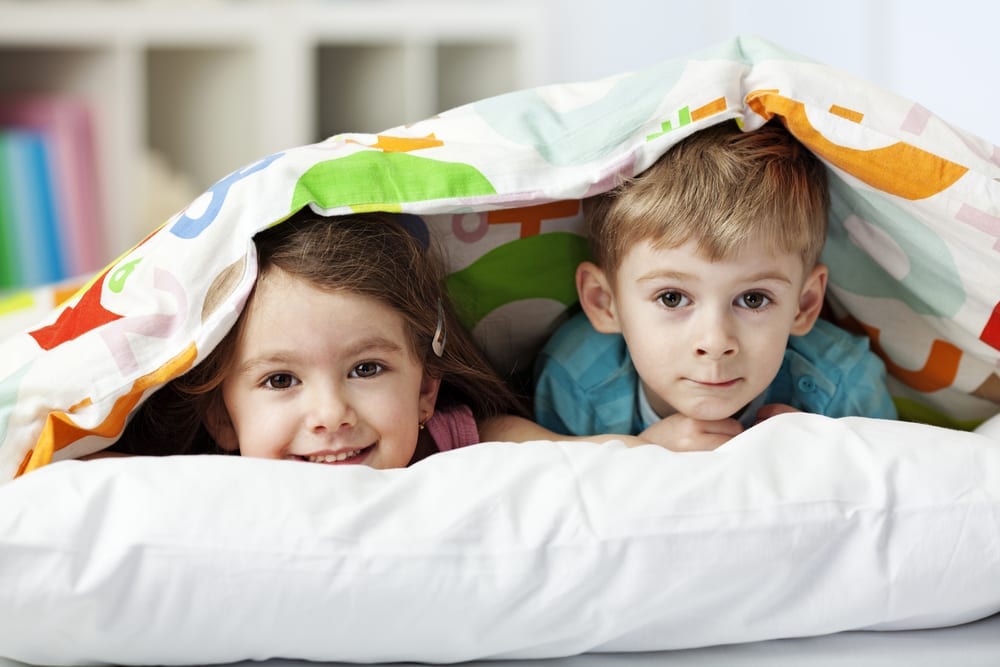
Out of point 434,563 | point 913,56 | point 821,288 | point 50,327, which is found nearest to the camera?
point 434,563

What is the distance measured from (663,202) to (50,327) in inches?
19.5

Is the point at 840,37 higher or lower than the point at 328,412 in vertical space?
higher

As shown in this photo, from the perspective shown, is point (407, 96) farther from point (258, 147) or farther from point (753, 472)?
point (753, 472)

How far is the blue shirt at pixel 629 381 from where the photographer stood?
42.5 inches

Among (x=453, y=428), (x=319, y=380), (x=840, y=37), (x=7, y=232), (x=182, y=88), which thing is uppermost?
(x=840, y=37)

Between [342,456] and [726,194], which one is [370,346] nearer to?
Result: [342,456]

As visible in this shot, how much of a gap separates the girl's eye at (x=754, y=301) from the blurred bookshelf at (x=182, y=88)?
171cm

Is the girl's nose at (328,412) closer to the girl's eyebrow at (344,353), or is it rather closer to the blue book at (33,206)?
the girl's eyebrow at (344,353)

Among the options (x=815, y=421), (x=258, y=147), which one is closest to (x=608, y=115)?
(x=815, y=421)

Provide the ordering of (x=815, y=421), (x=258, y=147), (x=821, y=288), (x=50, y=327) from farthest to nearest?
(x=258, y=147) < (x=821, y=288) < (x=50, y=327) < (x=815, y=421)

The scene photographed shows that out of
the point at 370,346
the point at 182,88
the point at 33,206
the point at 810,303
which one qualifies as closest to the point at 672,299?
the point at 810,303

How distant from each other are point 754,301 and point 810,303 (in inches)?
3.5

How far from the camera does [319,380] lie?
3.07 ft

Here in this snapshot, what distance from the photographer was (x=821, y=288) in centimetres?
105
